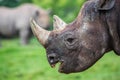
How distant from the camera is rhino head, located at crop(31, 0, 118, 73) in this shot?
2738mm

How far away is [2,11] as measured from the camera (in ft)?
39.1

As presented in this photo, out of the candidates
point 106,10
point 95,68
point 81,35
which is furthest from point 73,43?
point 95,68

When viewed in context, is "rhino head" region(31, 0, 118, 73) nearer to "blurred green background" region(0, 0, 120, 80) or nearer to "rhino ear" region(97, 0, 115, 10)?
"rhino ear" region(97, 0, 115, 10)

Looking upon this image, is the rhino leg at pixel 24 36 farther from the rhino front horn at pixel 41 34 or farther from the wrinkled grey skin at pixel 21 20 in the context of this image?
the rhino front horn at pixel 41 34

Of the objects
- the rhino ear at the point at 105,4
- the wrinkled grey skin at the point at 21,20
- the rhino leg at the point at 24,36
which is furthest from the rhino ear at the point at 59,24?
the wrinkled grey skin at the point at 21,20

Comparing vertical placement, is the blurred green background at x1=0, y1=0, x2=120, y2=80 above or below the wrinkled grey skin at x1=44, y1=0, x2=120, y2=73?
below

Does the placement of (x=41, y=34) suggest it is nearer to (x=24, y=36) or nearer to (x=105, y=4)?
(x=105, y=4)

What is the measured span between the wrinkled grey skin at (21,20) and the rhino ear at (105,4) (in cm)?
872

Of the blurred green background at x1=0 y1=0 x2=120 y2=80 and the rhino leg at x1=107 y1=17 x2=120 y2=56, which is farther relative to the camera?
the blurred green background at x1=0 y1=0 x2=120 y2=80

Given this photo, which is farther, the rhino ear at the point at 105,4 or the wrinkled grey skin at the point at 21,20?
the wrinkled grey skin at the point at 21,20

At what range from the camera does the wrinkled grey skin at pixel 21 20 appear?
1155cm

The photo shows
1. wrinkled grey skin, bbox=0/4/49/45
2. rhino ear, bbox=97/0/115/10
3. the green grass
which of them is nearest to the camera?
rhino ear, bbox=97/0/115/10

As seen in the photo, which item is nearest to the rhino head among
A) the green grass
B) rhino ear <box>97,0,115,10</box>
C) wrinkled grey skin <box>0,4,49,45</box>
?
rhino ear <box>97,0,115,10</box>

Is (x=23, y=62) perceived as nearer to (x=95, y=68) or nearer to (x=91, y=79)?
(x=95, y=68)
